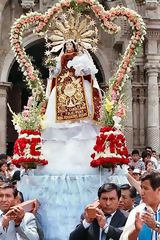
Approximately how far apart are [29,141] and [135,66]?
9157 mm

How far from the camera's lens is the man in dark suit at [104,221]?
4.67 meters

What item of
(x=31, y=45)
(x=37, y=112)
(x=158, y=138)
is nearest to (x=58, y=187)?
(x=37, y=112)

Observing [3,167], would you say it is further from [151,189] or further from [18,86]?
[18,86]

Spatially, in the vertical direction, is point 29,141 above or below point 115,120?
below

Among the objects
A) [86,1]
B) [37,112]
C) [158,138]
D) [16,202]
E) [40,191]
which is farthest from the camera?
[158,138]

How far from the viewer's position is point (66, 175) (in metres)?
8.61

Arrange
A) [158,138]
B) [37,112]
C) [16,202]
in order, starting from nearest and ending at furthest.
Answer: [16,202] → [37,112] → [158,138]

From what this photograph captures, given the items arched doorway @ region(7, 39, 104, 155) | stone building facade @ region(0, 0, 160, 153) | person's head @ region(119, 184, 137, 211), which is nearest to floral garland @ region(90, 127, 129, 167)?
person's head @ region(119, 184, 137, 211)

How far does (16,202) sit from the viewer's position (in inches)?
215

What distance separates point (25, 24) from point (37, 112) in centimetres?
181

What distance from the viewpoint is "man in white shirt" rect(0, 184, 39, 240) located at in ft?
15.9

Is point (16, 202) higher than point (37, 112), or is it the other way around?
point (37, 112)

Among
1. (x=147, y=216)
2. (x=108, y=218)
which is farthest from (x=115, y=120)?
(x=147, y=216)

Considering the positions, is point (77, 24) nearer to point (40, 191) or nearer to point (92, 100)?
point (92, 100)
